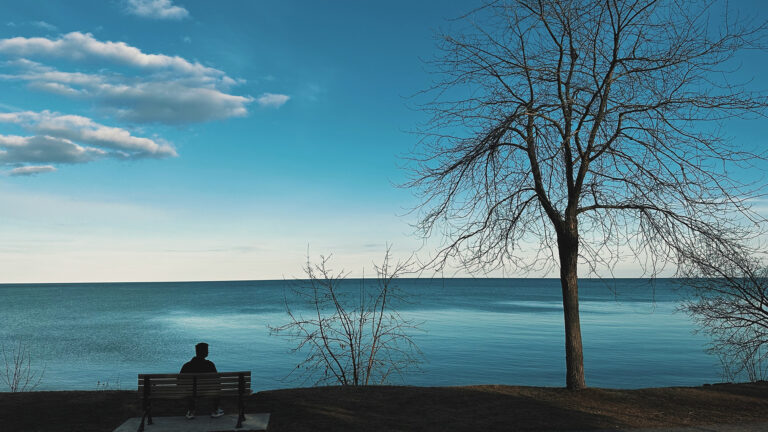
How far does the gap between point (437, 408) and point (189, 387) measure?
133 inches

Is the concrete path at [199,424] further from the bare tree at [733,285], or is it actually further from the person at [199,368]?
the bare tree at [733,285]

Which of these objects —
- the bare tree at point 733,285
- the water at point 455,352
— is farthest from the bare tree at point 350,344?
the bare tree at point 733,285

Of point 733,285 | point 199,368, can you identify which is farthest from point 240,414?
point 733,285

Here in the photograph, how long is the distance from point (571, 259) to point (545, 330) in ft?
95.1

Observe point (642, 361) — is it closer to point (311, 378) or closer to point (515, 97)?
point (311, 378)

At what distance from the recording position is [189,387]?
266 inches

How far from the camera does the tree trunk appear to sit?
8.88m


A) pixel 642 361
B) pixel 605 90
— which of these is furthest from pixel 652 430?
pixel 642 361

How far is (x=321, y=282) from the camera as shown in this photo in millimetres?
11906

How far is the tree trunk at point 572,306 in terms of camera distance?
29.1 ft

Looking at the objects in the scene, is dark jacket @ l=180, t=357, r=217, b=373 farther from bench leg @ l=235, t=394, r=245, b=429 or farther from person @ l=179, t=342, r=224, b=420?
bench leg @ l=235, t=394, r=245, b=429

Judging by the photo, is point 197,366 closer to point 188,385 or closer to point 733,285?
A: point 188,385

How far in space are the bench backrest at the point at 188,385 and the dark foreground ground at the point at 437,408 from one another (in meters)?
0.65

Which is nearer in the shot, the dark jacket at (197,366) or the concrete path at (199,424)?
the concrete path at (199,424)
